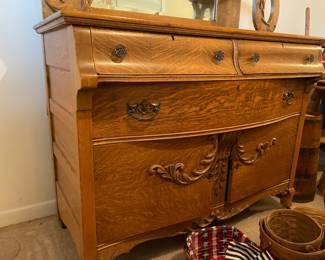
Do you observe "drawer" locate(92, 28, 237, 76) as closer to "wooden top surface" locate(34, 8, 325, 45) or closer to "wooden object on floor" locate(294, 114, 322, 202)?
"wooden top surface" locate(34, 8, 325, 45)

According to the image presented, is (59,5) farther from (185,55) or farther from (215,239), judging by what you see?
(215,239)

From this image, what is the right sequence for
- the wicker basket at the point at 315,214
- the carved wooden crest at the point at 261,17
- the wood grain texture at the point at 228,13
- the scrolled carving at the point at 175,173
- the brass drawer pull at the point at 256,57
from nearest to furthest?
the scrolled carving at the point at 175,173, the brass drawer pull at the point at 256,57, the wicker basket at the point at 315,214, the carved wooden crest at the point at 261,17, the wood grain texture at the point at 228,13

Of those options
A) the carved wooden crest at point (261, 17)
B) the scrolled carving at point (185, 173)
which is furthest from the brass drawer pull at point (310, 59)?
the scrolled carving at point (185, 173)

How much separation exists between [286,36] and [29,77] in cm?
119

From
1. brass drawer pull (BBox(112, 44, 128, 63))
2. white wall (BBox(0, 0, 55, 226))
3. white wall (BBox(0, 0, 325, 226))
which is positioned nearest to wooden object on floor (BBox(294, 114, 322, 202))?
white wall (BBox(0, 0, 325, 226))

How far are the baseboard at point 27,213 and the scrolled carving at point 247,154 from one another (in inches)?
38.7

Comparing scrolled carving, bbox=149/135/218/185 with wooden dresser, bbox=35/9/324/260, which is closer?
wooden dresser, bbox=35/9/324/260

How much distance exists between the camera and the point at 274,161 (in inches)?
55.9

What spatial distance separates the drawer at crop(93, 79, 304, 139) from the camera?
87cm

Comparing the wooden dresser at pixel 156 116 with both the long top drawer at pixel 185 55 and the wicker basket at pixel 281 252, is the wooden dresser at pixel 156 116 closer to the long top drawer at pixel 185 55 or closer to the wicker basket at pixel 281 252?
the long top drawer at pixel 185 55

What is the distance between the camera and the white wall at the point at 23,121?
4.10 feet

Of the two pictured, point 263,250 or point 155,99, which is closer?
point 155,99

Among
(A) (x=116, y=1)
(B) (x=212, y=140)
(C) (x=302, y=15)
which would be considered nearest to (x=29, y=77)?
(A) (x=116, y=1)

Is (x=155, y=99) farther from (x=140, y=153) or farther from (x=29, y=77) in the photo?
(x=29, y=77)
